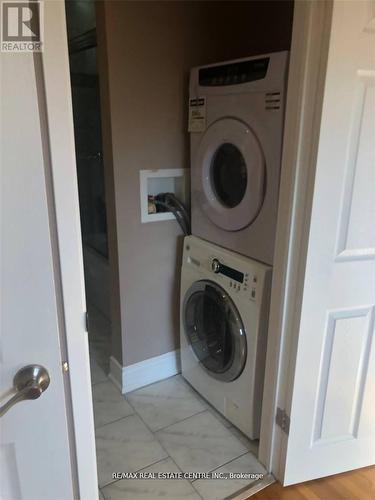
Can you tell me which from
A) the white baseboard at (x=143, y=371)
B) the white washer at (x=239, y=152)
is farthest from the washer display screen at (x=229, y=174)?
the white baseboard at (x=143, y=371)

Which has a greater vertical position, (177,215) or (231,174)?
(231,174)

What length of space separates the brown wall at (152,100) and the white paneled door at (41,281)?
3.66ft

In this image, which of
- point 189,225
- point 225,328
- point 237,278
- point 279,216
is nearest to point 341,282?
point 279,216

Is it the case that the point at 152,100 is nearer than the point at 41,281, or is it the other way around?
the point at 41,281

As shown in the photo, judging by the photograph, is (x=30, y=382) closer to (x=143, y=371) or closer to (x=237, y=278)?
(x=237, y=278)

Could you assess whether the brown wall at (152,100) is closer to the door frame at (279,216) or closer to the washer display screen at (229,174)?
the washer display screen at (229,174)

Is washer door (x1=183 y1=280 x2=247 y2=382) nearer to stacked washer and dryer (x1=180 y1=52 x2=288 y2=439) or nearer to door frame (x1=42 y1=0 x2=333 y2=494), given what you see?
stacked washer and dryer (x1=180 y1=52 x2=288 y2=439)

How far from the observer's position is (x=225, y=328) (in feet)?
6.45

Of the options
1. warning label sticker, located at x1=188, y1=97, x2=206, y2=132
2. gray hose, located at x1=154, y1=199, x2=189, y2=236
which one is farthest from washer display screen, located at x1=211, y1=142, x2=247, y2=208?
gray hose, located at x1=154, y1=199, x2=189, y2=236

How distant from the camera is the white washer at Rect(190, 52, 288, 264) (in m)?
1.58

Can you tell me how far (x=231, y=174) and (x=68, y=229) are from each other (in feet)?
3.73

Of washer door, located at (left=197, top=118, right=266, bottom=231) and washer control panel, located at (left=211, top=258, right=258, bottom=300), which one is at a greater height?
washer door, located at (left=197, top=118, right=266, bottom=231)

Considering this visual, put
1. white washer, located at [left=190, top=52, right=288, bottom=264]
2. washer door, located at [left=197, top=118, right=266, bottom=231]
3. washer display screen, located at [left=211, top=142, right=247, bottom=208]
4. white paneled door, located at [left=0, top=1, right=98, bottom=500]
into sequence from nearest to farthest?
white paneled door, located at [left=0, top=1, right=98, bottom=500], white washer, located at [left=190, top=52, right=288, bottom=264], washer door, located at [left=197, top=118, right=266, bottom=231], washer display screen, located at [left=211, top=142, right=247, bottom=208]

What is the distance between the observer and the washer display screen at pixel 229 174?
5.97 ft
